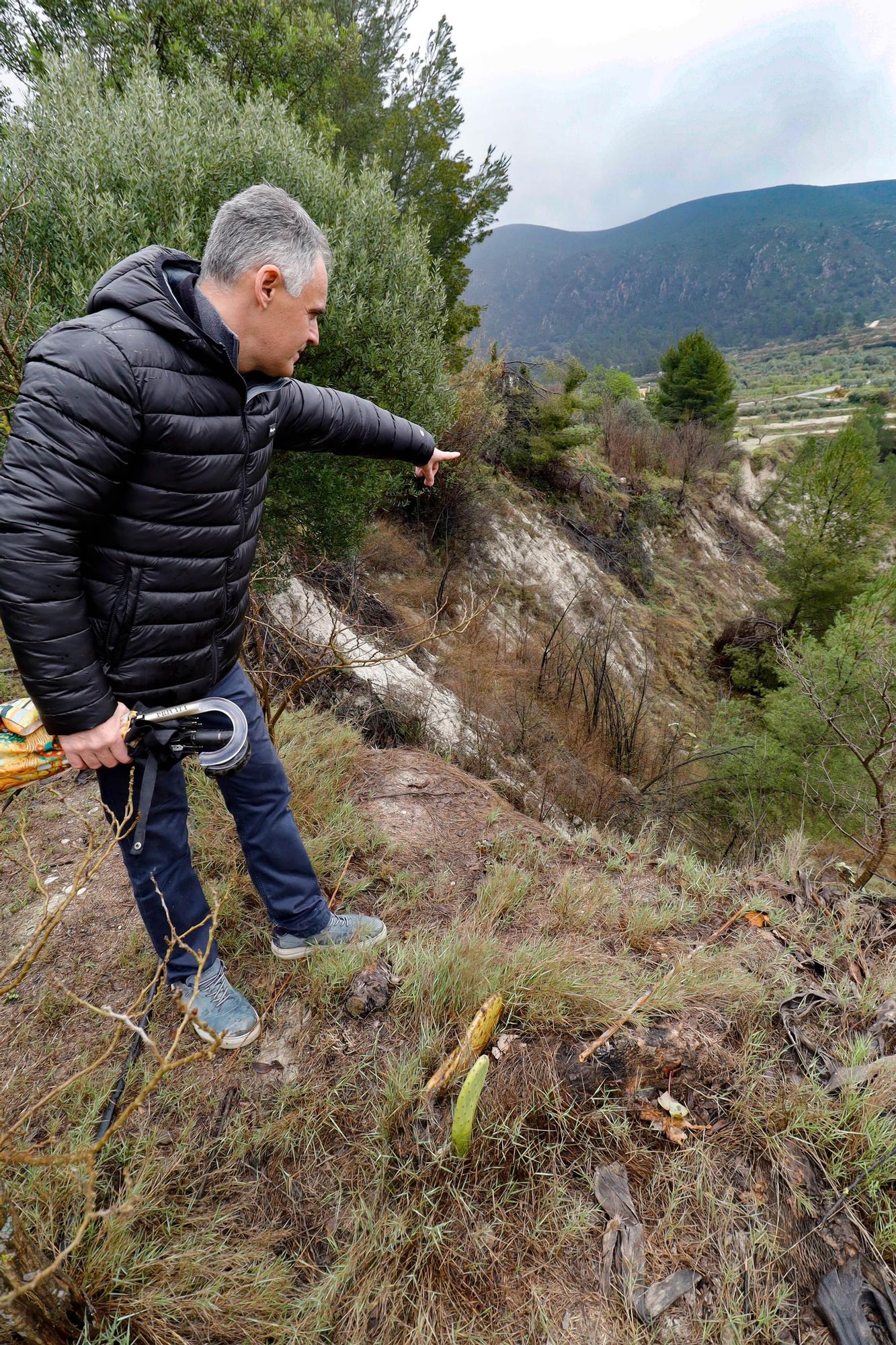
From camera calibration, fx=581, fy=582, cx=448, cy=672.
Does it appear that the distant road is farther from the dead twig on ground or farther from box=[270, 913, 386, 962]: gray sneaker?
box=[270, 913, 386, 962]: gray sneaker

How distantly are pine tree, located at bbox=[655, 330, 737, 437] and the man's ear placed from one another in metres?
29.9

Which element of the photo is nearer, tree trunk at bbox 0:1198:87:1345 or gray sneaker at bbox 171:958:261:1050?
tree trunk at bbox 0:1198:87:1345

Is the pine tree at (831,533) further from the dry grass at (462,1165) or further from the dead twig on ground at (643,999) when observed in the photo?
the dry grass at (462,1165)

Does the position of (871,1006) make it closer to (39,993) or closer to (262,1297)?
(262,1297)

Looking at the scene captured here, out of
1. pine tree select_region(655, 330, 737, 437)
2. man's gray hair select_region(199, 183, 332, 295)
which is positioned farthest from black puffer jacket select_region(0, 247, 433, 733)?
pine tree select_region(655, 330, 737, 437)

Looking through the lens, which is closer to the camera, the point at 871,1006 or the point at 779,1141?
the point at 779,1141

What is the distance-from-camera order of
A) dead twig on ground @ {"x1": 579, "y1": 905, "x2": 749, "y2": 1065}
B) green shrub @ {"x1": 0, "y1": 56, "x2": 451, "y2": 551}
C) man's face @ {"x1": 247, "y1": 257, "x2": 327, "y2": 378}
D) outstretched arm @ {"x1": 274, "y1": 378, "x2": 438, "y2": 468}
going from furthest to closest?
green shrub @ {"x1": 0, "y1": 56, "x2": 451, "y2": 551} → outstretched arm @ {"x1": 274, "y1": 378, "x2": 438, "y2": 468} → dead twig on ground @ {"x1": 579, "y1": 905, "x2": 749, "y2": 1065} → man's face @ {"x1": 247, "y1": 257, "x2": 327, "y2": 378}

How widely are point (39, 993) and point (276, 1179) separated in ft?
3.73

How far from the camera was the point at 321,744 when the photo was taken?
3.61 meters

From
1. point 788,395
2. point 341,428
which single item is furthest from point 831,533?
point 788,395

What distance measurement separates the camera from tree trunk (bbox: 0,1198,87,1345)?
1.01 metres

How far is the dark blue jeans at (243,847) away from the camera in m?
1.75

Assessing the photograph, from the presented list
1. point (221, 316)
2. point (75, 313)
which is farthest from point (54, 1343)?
point (75, 313)

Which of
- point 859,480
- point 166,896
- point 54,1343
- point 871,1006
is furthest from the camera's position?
point 859,480
